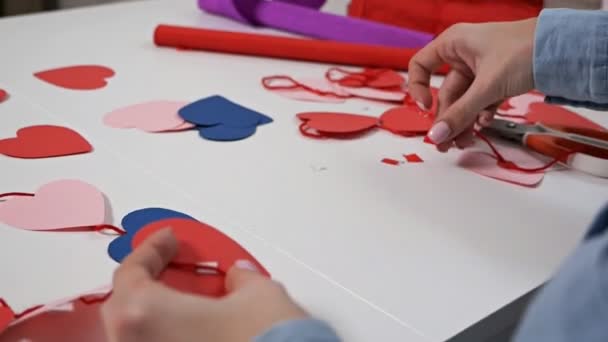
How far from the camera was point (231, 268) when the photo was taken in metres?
0.46

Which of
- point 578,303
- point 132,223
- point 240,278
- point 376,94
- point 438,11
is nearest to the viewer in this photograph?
point 578,303

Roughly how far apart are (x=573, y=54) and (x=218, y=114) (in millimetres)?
373

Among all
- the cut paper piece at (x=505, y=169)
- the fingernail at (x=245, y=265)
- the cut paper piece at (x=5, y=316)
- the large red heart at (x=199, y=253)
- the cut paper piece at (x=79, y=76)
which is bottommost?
the cut paper piece at (x=505, y=169)

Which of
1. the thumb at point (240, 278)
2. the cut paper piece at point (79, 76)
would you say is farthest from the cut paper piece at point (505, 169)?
the cut paper piece at point (79, 76)

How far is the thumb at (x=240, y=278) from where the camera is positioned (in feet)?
1.43

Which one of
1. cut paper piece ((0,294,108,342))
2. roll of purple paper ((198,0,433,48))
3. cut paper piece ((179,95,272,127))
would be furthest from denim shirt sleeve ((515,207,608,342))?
roll of purple paper ((198,0,433,48))

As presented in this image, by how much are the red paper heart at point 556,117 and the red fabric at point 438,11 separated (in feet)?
0.69

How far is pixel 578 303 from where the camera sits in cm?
33

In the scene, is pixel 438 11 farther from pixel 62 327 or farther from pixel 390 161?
pixel 62 327

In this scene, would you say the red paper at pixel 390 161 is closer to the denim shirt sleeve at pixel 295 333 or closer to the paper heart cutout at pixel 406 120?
the paper heart cutout at pixel 406 120

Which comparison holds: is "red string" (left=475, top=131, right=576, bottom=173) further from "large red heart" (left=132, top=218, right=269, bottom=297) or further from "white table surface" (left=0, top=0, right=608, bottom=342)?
"large red heart" (left=132, top=218, right=269, bottom=297)

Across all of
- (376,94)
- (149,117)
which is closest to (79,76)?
(149,117)

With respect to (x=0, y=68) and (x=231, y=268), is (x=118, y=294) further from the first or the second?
(x=0, y=68)

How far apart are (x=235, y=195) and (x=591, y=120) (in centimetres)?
50
